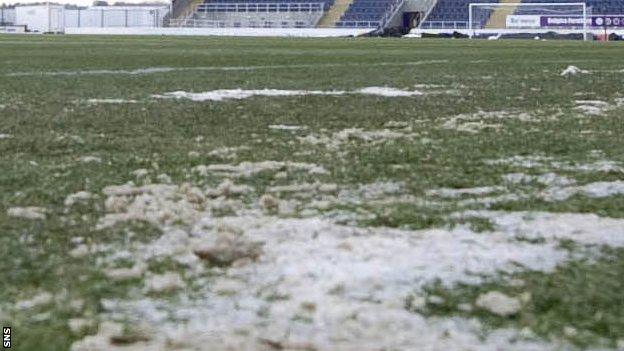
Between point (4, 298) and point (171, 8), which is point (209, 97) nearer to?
point (4, 298)

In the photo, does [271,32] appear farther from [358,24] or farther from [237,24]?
[358,24]

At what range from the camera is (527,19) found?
148ft

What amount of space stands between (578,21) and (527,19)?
2171 mm

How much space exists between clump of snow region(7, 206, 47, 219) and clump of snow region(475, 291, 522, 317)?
1.39 m

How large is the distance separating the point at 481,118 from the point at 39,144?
2.71m

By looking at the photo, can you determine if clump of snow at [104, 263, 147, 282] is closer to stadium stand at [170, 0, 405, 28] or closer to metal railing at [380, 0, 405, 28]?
metal railing at [380, 0, 405, 28]

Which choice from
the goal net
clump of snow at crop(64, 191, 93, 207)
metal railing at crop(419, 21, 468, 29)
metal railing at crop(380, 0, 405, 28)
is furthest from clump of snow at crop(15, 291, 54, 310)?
metal railing at crop(380, 0, 405, 28)

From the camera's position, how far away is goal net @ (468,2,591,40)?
4469cm

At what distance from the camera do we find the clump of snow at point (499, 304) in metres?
2.03

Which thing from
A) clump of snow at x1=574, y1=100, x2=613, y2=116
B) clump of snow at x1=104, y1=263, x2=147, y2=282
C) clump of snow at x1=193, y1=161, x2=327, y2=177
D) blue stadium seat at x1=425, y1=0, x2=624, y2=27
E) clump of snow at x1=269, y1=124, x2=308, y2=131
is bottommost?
clump of snow at x1=104, y1=263, x2=147, y2=282

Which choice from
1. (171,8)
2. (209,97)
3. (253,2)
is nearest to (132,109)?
(209,97)

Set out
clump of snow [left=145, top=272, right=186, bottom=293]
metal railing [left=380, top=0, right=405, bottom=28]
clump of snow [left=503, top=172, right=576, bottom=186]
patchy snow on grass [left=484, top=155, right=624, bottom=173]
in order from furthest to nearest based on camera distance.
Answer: metal railing [left=380, top=0, right=405, bottom=28], patchy snow on grass [left=484, top=155, right=624, bottom=173], clump of snow [left=503, top=172, right=576, bottom=186], clump of snow [left=145, top=272, right=186, bottom=293]

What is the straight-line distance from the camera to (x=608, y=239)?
2.68 meters

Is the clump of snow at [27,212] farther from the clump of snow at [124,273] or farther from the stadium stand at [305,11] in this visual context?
the stadium stand at [305,11]
